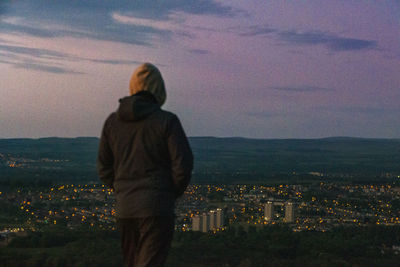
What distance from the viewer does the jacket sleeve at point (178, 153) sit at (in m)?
2.28

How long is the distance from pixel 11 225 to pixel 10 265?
42.8 ft

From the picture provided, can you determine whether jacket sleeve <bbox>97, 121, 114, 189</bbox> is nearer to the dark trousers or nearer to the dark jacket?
the dark jacket

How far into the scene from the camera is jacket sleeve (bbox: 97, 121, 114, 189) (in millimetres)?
2482

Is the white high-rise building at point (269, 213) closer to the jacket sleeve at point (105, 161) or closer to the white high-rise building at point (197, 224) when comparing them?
the white high-rise building at point (197, 224)

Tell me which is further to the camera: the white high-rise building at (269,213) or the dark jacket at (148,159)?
the white high-rise building at (269,213)

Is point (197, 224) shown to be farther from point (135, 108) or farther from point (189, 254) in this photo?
point (135, 108)

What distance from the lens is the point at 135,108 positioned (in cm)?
233

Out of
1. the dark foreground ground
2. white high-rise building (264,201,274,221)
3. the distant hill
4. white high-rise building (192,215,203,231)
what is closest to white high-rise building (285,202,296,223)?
Answer: white high-rise building (264,201,274,221)

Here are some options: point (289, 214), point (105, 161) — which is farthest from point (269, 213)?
point (105, 161)

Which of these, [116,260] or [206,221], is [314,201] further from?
[116,260]

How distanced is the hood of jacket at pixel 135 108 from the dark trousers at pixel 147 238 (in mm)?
423

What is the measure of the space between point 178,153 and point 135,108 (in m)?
0.26

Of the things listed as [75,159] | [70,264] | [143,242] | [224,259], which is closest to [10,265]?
[70,264]

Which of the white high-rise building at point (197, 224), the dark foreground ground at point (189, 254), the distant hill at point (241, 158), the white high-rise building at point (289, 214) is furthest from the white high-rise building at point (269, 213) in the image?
the distant hill at point (241, 158)
